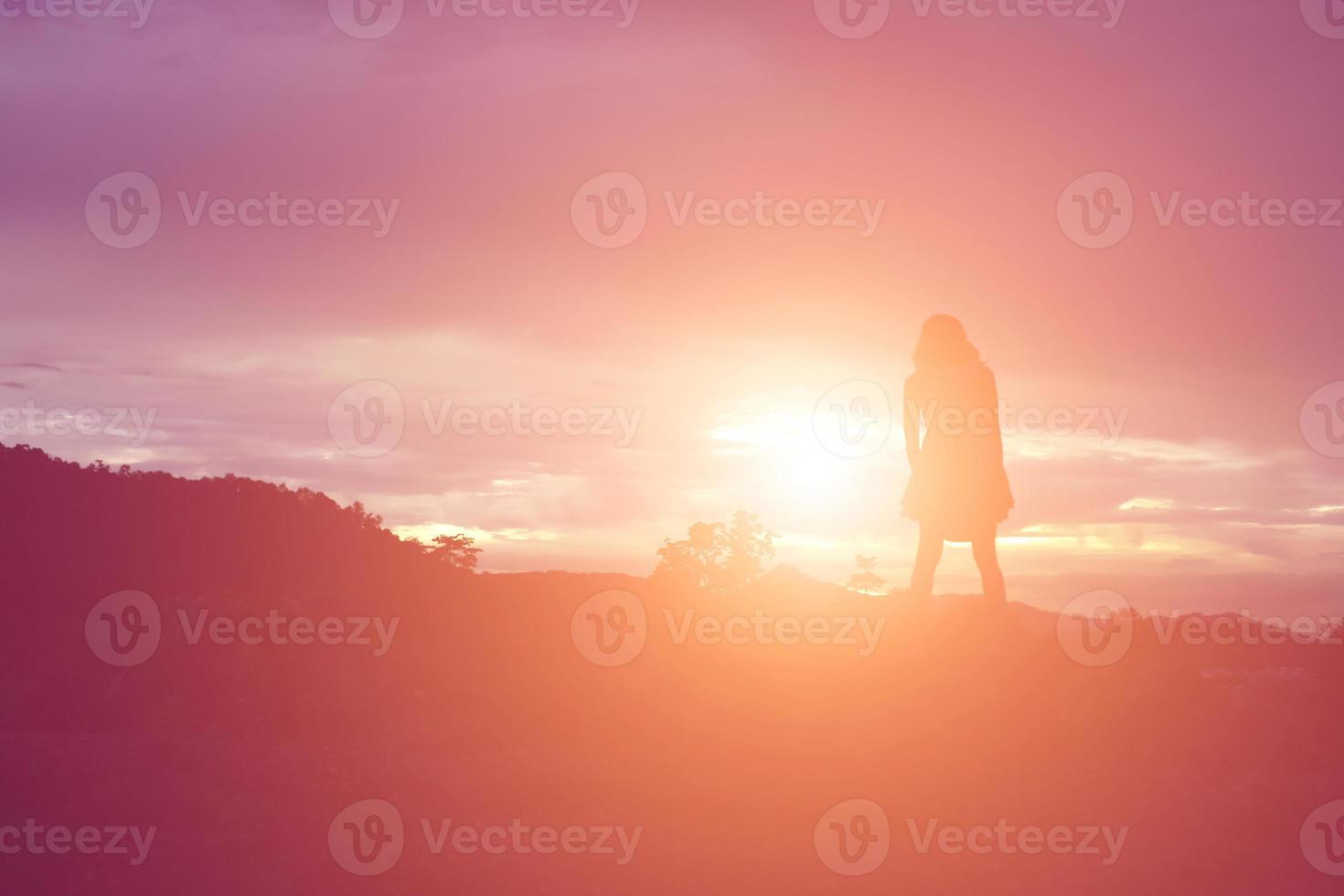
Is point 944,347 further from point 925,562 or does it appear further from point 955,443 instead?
point 925,562

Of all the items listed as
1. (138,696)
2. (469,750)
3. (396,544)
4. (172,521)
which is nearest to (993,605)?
(469,750)

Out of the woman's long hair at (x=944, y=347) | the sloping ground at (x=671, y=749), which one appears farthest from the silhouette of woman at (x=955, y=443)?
the sloping ground at (x=671, y=749)

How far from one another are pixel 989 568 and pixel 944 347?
3.37m

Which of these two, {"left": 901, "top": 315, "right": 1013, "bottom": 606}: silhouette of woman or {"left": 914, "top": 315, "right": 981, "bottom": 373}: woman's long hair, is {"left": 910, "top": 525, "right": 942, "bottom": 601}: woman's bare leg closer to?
{"left": 901, "top": 315, "right": 1013, "bottom": 606}: silhouette of woman

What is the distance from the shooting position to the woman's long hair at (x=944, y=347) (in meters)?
15.2

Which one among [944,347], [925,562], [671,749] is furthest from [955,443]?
[671,749]

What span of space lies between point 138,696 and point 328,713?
3278mm

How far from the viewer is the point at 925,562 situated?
52.1 feet

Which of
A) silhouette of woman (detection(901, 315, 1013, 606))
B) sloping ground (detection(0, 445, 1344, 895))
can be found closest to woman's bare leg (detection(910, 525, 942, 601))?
silhouette of woman (detection(901, 315, 1013, 606))

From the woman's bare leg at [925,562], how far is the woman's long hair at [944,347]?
2.42 m

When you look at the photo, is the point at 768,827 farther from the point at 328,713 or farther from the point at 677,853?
the point at 328,713

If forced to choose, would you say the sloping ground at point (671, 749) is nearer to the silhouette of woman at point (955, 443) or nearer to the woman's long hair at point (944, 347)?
the silhouette of woman at point (955, 443)

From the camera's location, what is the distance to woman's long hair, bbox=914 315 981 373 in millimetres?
15250

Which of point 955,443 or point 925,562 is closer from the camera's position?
point 955,443
